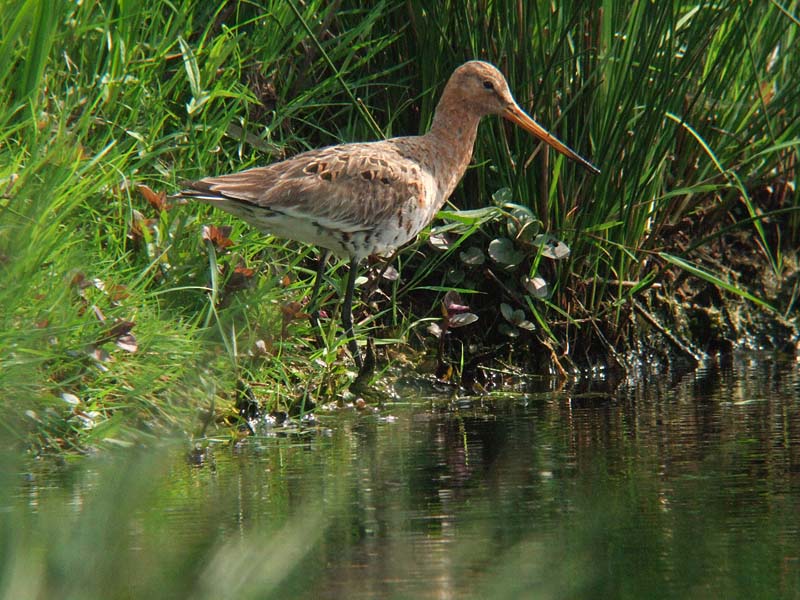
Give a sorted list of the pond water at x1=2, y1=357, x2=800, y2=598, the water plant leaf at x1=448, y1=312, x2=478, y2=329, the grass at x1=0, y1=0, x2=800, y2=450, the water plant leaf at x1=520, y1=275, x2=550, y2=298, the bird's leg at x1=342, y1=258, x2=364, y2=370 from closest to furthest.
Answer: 1. the pond water at x1=2, y1=357, x2=800, y2=598
2. the grass at x1=0, y1=0, x2=800, y2=450
3. the bird's leg at x1=342, y1=258, x2=364, y2=370
4. the water plant leaf at x1=448, y1=312, x2=478, y2=329
5. the water plant leaf at x1=520, y1=275, x2=550, y2=298

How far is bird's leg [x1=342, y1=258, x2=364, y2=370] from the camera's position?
17.4ft

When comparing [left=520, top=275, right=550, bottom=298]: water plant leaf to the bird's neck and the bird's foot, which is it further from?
the bird's foot

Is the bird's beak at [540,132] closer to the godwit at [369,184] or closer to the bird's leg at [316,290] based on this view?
the godwit at [369,184]

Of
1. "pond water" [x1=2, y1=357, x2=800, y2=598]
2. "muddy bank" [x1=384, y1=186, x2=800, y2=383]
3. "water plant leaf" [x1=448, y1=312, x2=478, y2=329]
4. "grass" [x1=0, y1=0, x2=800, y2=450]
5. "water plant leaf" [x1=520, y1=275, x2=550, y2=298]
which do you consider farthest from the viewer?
"muddy bank" [x1=384, y1=186, x2=800, y2=383]

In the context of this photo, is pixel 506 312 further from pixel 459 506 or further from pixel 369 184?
pixel 459 506

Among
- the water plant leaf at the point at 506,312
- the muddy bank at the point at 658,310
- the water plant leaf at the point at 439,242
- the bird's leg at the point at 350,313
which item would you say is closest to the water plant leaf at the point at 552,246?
the muddy bank at the point at 658,310

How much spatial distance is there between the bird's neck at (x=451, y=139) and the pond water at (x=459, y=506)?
104 cm

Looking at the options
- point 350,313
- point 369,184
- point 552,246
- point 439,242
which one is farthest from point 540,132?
point 350,313

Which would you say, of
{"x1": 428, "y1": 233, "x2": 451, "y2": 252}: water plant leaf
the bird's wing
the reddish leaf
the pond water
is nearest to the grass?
the reddish leaf

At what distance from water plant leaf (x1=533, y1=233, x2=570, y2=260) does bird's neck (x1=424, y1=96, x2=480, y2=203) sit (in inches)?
18.4

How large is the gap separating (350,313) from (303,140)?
108 centimetres

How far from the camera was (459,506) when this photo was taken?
128 inches

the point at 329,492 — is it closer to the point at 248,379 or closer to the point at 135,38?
the point at 248,379

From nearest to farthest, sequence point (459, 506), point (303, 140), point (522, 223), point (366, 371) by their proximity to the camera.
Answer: point (459, 506), point (366, 371), point (522, 223), point (303, 140)
